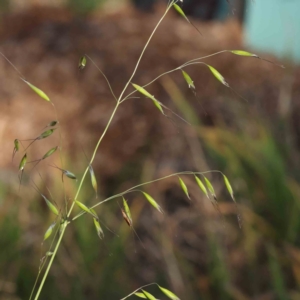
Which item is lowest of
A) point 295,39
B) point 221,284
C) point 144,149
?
point 144,149

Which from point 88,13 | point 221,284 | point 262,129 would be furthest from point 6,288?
point 88,13

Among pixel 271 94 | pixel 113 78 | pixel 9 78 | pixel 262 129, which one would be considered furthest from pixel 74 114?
pixel 262 129

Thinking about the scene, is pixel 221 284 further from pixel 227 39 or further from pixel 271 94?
pixel 227 39

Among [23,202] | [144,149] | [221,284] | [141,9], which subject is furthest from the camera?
[141,9]

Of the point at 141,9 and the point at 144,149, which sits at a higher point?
the point at 141,9

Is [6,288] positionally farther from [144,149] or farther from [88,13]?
[88,13]

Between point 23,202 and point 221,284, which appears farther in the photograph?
point 23,202

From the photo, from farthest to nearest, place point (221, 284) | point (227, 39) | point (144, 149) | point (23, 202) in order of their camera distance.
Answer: point (227, 39)
point (144, 149)
point (23, 202)
point (221, 284)
